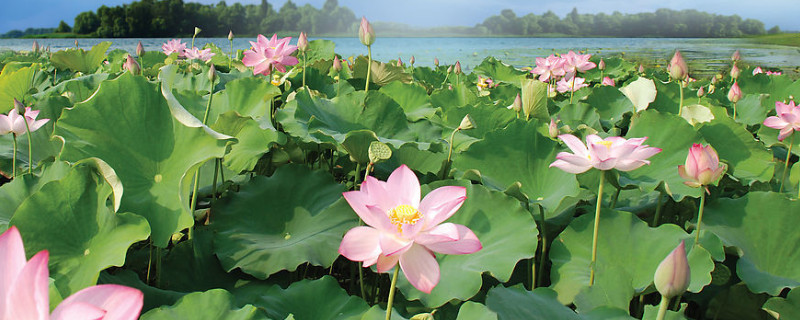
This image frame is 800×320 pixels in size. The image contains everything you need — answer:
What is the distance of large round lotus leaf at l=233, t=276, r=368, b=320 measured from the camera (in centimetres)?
81

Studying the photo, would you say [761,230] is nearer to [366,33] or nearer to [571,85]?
[366,33]

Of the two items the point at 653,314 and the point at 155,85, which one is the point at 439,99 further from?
the point at 653,314

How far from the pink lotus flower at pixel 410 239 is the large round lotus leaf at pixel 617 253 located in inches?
16.0

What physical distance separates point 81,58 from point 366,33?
5.72 feet

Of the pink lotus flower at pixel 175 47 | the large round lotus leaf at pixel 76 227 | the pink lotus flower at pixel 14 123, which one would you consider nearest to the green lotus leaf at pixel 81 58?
the pink lotus flower at pixel 175 47

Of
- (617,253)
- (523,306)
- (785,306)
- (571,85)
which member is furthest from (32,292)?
(571,85)

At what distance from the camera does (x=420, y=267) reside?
0.57 metres

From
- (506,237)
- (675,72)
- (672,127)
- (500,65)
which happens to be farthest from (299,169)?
(500,65)

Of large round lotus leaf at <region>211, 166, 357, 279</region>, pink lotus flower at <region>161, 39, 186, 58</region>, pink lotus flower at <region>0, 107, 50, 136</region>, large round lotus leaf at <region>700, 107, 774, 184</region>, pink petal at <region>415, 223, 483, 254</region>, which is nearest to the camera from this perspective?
pink petal at <region>415, 223, 483, 254</region>

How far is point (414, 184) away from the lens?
2.13 feet

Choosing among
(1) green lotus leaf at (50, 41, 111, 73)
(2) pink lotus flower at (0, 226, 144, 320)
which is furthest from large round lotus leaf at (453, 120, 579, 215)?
(1) green lotus leaf at (50, 41, 111, 73)

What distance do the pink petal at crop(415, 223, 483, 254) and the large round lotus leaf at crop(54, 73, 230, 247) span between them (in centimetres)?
46

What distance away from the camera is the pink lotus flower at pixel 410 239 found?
556mm

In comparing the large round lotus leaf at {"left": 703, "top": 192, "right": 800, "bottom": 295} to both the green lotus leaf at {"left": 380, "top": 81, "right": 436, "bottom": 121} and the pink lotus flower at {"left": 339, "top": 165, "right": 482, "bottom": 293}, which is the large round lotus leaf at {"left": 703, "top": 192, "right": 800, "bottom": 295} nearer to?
the pink lotus flower at {"left": 339, "top": 165, "right": 482, "bottom": 293}
